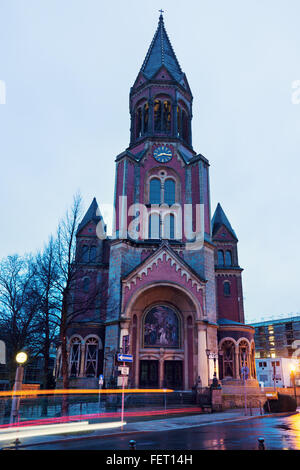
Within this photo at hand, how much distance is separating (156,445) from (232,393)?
68.3 ft

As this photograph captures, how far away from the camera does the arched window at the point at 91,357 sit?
1329 inches

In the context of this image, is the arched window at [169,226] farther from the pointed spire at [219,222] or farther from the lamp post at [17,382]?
the lamp post at [17,382]

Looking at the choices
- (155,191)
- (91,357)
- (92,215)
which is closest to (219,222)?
(155,191)

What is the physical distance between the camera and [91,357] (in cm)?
3422

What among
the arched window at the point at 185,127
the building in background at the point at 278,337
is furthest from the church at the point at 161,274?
the building in background at the point at 278,337

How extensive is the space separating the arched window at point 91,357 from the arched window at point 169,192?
54.3ft

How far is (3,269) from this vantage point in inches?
1267

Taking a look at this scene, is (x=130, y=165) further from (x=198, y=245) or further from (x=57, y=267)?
(x=57, y=267)

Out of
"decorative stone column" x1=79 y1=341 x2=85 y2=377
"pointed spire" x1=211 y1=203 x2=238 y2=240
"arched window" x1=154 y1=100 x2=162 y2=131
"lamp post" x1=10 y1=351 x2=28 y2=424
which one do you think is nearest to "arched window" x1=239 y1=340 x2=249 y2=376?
"pointed spire" x1=211 y1=203 x2=238 y2=240

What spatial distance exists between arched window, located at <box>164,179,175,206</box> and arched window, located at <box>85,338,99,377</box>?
16.5m

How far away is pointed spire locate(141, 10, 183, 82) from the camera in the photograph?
47.9m

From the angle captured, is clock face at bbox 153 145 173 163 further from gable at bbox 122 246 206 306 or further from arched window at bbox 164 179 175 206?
gable at bbox 122 246 206 306

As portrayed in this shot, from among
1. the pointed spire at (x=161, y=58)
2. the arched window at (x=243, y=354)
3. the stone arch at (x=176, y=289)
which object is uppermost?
the pointed spire at (x=161, y=58)
